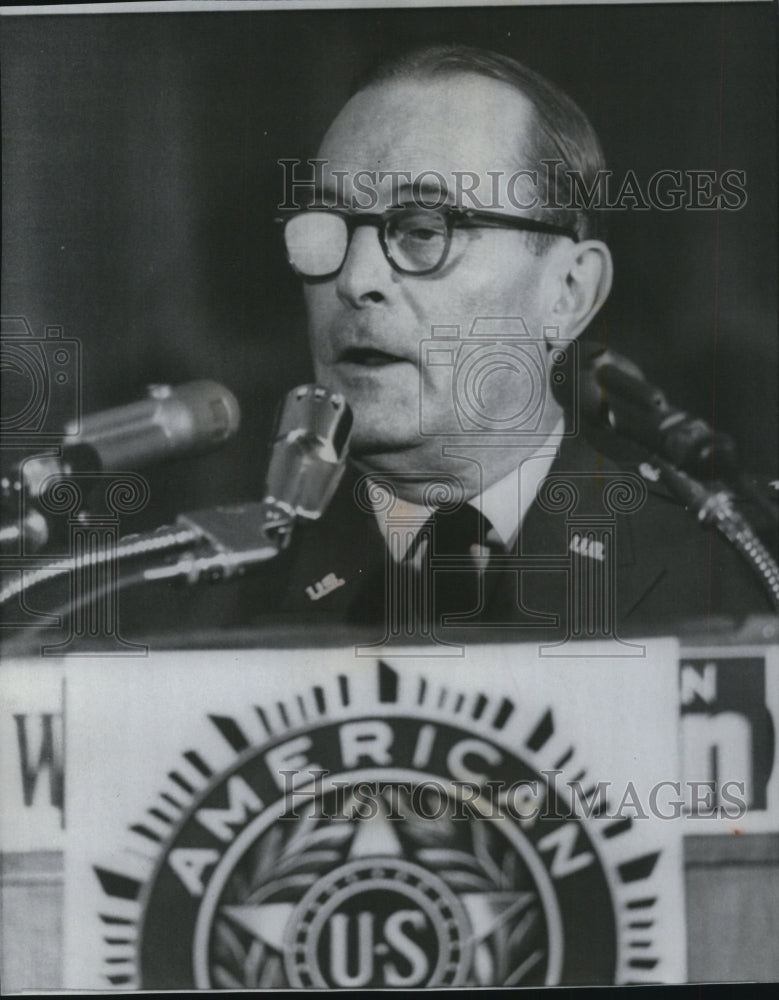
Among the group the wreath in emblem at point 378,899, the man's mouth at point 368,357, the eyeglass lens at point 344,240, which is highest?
the eyeglass lens at point 344,240

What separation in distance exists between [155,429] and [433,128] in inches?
37.3

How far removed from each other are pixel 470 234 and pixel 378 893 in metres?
1.54

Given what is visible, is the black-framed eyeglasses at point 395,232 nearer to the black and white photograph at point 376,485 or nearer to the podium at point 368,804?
the black and white photograph at point 376,485

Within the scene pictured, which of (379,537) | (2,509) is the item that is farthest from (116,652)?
(379,537)

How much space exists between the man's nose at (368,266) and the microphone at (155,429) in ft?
1.30

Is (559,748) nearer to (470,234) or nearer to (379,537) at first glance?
(379,537)

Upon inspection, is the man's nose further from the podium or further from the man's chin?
the podium

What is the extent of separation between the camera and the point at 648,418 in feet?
10.0

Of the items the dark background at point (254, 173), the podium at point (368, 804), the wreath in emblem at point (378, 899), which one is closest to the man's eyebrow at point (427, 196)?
the dark background at point (254, 173)

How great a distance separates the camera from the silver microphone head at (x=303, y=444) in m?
3.03

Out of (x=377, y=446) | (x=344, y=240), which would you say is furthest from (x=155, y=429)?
(x=344, y=240)

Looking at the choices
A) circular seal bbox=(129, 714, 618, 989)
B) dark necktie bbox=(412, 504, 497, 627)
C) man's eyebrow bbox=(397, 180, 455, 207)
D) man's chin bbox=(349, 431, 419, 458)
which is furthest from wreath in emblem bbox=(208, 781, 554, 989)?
man's eyebrow bbox=(397, 180, 455, 207)

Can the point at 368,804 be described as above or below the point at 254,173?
below

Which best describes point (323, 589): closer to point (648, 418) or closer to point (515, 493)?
point (515, 493)
